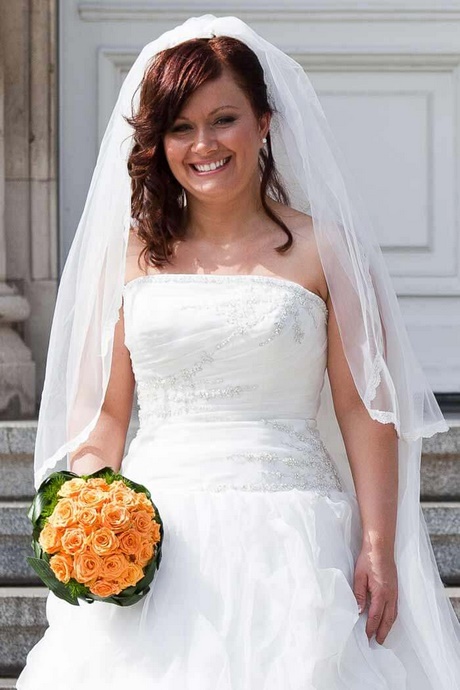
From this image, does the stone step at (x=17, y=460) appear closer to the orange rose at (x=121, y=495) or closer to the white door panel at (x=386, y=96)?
the white door panel at (x=386, y=96)

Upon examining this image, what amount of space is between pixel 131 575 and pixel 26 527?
1413 mm

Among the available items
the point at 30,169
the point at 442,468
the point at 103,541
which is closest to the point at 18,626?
the point at 103,541

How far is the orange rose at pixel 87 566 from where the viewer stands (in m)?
2.24

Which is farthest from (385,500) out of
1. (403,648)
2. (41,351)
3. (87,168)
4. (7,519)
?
(87,168)

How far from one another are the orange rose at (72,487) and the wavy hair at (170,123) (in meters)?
0.59

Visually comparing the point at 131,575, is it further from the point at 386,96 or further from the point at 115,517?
the point at 386,96

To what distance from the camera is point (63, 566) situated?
2.26 meters

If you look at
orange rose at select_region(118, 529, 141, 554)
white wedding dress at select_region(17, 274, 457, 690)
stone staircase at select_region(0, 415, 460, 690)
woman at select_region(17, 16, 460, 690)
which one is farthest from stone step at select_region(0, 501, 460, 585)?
orange rose at select_region(118, 529, 141, 554)

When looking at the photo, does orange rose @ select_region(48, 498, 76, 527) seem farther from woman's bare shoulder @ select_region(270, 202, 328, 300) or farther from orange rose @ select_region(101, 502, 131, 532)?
woman's bare shoulder @ select_region(270, 202, 328, 300)

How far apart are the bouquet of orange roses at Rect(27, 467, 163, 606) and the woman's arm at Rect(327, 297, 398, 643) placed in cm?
44

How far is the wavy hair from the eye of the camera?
259 cm

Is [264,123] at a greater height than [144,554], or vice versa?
[264,123]

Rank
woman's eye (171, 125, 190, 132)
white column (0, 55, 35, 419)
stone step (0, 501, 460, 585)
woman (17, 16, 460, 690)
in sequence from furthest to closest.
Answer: white column (0, 55, 35, 419), stone step (0, 501, 460, 585), woman's eye (171, 125, 190, 132), woman (17, 16, 460, 690)

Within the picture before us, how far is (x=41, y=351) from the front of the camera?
4.21 meters
